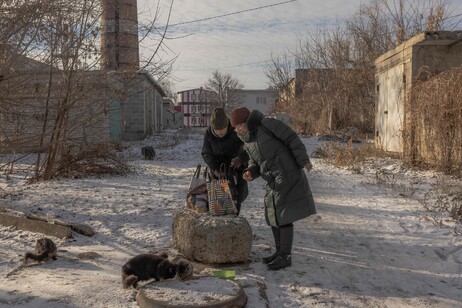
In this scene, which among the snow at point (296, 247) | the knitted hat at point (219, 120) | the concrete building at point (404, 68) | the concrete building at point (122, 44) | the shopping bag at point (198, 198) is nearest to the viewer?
the snow at point (296, 247)

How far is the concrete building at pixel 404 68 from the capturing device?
11352 mm

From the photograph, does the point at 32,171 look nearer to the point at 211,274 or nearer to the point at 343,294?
the point at 211,274

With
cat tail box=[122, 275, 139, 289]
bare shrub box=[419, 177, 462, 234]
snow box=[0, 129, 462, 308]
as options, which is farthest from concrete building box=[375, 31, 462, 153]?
cat tail box=[122, 275, 139, 289]

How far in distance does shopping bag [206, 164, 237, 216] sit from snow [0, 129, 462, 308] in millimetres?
618

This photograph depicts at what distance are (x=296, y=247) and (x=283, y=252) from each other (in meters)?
0.89

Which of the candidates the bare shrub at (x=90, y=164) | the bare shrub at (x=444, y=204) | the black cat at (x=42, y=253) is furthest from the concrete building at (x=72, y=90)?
the bare shrub at (x=444, y=204)

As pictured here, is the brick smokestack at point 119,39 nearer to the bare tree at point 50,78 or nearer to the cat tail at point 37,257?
the bare tree at point 50,78

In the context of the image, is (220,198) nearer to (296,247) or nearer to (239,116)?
(239,116)

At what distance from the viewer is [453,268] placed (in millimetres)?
4543

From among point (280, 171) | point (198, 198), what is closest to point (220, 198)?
point (198, 198)

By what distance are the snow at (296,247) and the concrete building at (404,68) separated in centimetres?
313

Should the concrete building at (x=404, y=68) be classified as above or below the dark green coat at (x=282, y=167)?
above

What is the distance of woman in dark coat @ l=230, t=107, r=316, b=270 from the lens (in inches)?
176

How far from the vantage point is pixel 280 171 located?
14.8 feet
